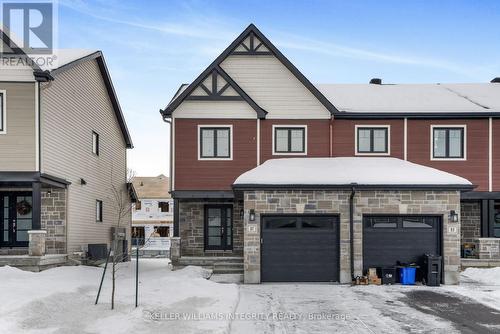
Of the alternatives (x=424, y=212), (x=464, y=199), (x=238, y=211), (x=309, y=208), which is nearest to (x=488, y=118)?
(x=464, y=199)

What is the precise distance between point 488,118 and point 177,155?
13327 millimetres

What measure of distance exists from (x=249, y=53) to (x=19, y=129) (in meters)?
9.67

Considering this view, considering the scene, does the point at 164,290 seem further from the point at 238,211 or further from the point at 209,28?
the point at 209,28

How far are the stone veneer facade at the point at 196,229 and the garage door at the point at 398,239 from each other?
20.2ft

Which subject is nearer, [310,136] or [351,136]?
[310,136]

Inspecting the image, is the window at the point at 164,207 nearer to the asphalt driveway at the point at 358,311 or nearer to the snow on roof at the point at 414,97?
the snow on roof at the point at 414,97

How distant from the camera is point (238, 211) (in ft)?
68.9

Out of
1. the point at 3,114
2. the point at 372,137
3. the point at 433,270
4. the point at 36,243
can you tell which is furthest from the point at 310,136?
the point at 3,114

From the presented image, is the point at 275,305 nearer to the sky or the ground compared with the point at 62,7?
nearer to the ground

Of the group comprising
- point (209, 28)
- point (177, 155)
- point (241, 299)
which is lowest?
point (241, 299)

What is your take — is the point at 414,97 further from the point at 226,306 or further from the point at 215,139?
the point at 226,306

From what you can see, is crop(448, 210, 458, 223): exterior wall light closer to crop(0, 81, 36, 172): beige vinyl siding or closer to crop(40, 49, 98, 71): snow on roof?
crop(0, 81, 36, 172): beige vinyl siding

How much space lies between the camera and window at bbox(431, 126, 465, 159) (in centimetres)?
2097

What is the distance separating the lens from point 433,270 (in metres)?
16.0
